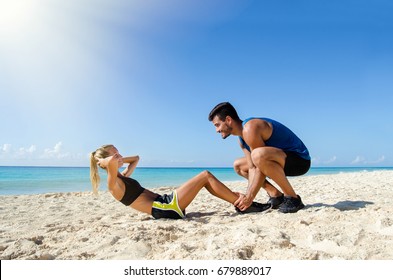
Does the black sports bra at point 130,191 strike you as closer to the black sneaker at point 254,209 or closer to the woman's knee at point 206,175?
the woman's knee at point 206,175

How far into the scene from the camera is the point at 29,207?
5738 millimetres

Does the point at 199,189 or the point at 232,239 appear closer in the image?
the point at 232,239

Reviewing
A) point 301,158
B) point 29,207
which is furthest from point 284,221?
point 29,207

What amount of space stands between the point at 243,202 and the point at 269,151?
70cm

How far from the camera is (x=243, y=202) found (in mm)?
3619

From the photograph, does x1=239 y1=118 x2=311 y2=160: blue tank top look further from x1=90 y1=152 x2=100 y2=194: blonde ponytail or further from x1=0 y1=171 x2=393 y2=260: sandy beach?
x1=90 y1=152 x2=100 y2=194: blonde ponytail

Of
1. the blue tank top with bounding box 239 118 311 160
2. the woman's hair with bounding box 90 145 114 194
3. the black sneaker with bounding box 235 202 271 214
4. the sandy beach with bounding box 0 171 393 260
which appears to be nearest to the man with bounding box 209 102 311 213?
the blue tank top with bounding box 239 118 311 160

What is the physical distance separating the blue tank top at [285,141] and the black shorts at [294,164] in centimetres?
5

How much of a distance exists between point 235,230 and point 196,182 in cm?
94

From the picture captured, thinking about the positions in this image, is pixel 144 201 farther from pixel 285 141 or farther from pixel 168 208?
pixel 285 141

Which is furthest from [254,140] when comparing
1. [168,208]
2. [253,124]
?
[168,208]

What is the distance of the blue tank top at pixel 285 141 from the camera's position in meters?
3.63

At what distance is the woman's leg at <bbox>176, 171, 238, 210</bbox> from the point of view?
11.6 feet

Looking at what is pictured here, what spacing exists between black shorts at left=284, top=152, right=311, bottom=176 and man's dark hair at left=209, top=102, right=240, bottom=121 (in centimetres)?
83
